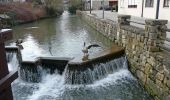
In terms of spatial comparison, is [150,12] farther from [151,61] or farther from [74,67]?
[74,67]

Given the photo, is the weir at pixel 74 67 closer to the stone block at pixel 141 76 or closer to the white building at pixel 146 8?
the stone block at pixel 141 76

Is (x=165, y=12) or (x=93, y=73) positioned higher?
(x=165, y=12)

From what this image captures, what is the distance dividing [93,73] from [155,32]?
3.21 meters

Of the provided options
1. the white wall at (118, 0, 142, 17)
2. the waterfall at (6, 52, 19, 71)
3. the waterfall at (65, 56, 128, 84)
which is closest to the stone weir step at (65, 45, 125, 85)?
the waterfall at (65, 56, 128, 84)

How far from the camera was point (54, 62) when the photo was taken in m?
10.3

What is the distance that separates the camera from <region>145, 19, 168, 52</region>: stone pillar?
7945 mm

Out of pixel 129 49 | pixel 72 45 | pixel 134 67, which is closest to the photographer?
pixel 134 67

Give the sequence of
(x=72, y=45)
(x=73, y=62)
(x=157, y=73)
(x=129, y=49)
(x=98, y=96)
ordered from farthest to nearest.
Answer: (x=72, y=45)
(x=129, y=49)
(x=73, y=62)
(x=98, y=96)
(x=157, y=73)

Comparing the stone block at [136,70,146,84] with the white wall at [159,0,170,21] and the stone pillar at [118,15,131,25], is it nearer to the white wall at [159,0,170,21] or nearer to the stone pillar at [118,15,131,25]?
the stone pillar at [118,15,131,25]

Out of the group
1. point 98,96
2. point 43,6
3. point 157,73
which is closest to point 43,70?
point 98,96

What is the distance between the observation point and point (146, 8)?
65.9 feet

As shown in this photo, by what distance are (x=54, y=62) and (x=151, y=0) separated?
1247 cm

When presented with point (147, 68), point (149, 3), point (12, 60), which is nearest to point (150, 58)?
point (147, 68)

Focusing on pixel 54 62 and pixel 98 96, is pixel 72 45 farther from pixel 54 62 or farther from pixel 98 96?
pixel 98 96
